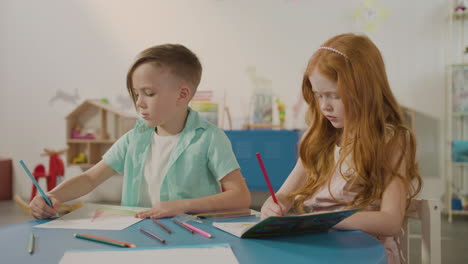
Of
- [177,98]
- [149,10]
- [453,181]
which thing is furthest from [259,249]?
[149,10]

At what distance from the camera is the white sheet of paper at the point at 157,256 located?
61cm

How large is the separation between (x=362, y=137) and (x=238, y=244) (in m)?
0.41

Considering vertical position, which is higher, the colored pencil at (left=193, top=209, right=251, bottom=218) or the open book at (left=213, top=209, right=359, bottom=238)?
the open book at (left=213, top=209, right=359, bottom=238)

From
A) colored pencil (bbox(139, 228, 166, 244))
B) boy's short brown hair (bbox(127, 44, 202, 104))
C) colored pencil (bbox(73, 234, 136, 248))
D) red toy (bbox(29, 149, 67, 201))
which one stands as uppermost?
boy's short brown hair (bbox(127, 44, 202, 104))

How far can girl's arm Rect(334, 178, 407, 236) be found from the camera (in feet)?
2.63

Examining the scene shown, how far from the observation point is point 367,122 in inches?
37.9

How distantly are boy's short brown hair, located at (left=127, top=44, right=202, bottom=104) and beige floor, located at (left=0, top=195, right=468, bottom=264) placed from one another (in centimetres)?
144

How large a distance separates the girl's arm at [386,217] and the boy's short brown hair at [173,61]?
61cm

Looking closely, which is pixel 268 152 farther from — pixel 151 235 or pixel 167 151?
Answer: pixel 151 235

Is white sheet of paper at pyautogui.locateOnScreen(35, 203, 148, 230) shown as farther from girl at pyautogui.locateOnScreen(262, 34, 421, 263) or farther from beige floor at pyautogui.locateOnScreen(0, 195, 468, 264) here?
beige floor at pyautogui.locateOnScreen(0, 195, 468, 264)

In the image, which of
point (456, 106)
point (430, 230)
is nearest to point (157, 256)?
point (430, 230)

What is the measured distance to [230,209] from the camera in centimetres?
107

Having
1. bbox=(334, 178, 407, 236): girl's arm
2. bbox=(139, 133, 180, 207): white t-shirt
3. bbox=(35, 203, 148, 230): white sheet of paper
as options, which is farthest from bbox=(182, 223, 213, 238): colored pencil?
bbox=(139, 133, 180, 207): white t-shirt

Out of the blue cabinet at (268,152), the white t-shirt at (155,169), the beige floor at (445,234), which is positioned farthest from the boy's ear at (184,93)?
the blue cabinet at (268,152)
